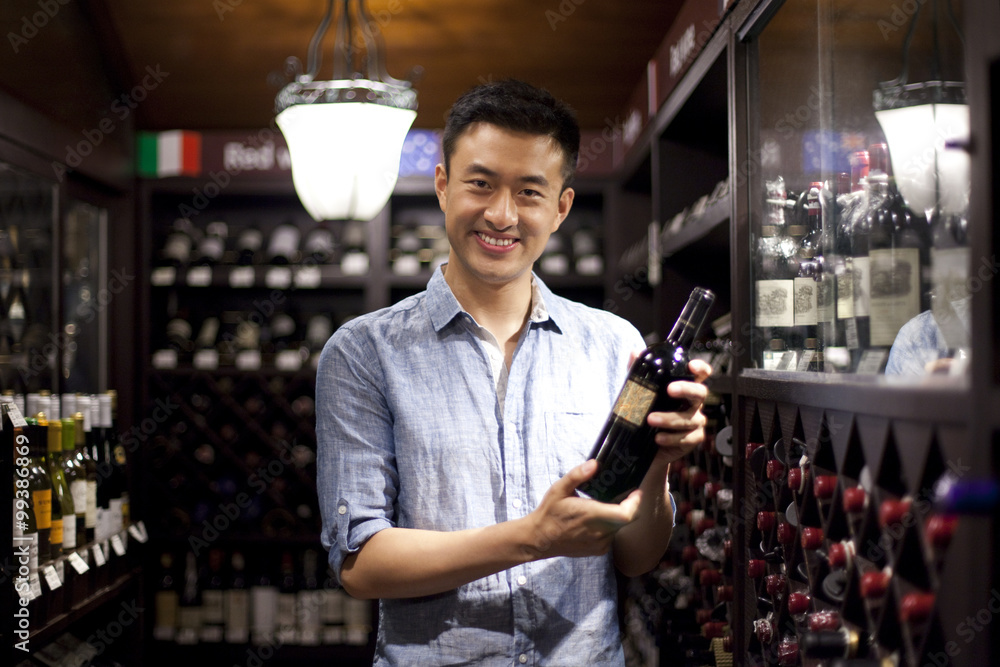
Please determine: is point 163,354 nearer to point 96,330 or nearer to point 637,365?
point 96,330

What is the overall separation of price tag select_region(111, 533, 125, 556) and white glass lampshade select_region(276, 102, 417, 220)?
176cm

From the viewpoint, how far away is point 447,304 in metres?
1.67

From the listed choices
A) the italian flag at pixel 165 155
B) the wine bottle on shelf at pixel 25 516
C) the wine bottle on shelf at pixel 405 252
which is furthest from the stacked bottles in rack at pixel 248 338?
the wine bottle on shelf at pixel 25 516

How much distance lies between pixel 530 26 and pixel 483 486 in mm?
2846

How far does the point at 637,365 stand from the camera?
139 cm

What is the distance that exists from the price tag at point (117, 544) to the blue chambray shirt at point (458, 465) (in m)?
2.12

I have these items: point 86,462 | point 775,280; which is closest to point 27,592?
point 86,462

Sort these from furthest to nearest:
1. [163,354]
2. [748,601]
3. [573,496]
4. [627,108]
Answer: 1. [163,354]
2. [627,108]
3. [748,601]
4. [573,496]

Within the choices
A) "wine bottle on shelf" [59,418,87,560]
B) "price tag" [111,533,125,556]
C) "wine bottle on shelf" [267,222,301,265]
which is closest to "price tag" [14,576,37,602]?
"wine bottle on shelf" [59,418,87,560]

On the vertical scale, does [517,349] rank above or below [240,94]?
below

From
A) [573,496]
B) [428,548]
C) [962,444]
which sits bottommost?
[428,548]

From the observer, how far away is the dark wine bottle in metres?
1.33

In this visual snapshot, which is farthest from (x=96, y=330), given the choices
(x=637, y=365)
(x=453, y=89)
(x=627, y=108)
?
(x=637, y=365)

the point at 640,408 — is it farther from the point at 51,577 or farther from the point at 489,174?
the point at 51,577
